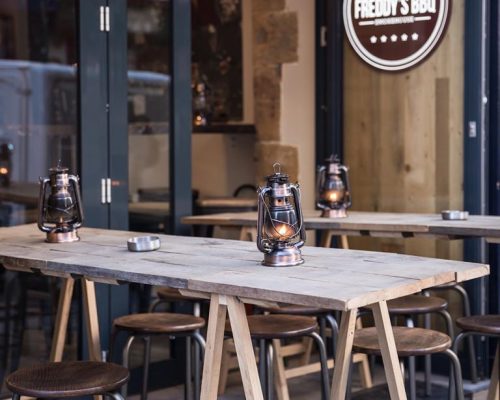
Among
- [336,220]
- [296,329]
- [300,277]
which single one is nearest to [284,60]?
[336,220]

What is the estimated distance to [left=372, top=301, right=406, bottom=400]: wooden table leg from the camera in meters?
3.03

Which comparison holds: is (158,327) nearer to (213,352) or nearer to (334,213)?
(213,352)

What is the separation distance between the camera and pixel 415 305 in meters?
4.25

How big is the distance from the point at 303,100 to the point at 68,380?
3171 millimetres

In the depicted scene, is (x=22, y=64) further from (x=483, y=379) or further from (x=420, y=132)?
(x=483, y=379)

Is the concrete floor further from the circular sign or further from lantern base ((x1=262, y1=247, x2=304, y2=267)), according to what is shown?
lantern base ((x1=262, y1=247, x2=304, y2=267))

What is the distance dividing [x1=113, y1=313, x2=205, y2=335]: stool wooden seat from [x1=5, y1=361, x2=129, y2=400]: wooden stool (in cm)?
51

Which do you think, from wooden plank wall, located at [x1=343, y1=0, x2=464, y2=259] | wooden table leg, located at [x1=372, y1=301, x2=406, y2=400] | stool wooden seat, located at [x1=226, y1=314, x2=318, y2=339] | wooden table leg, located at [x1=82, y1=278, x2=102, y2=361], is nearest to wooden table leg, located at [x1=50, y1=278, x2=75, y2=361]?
wooden table leg, located at [x1=82, y1=278, x2=102, y2=361]

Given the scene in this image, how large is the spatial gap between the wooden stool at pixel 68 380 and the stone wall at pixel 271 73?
9.65 ft

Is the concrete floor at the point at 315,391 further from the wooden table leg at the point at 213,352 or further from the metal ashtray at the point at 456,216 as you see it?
the wooden table leg at the point at 213,352

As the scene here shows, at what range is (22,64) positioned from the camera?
455 centimetres

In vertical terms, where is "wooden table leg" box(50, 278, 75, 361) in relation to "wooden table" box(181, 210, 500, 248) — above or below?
below

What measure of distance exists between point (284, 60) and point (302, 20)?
10.3 inches

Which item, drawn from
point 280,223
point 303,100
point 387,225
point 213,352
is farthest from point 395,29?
point 213,352
